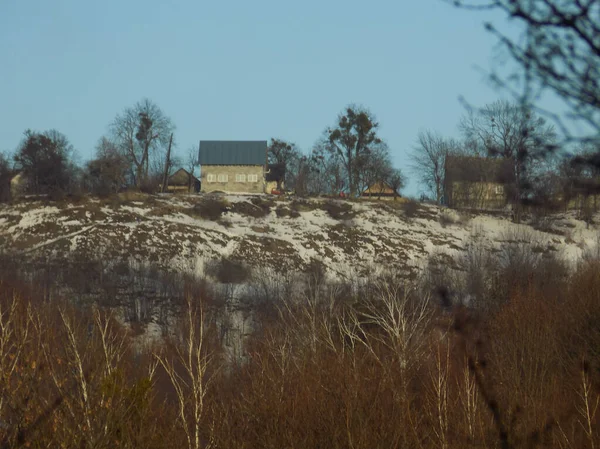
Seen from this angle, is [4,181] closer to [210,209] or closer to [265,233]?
[210,209]

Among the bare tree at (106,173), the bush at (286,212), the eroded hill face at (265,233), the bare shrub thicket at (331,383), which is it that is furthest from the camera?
the bare tree at (106,173)

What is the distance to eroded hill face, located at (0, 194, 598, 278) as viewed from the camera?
4991 cm

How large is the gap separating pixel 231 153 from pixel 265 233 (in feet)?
97.1

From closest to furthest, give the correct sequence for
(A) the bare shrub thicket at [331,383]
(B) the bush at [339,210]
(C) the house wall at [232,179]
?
(A) the bare shrub thicket at [331,383] → (B) the bush at [339,210] → (C) the house wall at [232,179]

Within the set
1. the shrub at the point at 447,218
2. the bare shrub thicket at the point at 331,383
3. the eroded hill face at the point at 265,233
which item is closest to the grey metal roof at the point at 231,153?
the eroded hill face at the point at 265,233

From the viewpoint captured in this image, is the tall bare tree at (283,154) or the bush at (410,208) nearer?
the bush at (410,208)

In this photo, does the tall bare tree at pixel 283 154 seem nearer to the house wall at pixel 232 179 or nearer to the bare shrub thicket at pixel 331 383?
the house wall at pixel 232 179

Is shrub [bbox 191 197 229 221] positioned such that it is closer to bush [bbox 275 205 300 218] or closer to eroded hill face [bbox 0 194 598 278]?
eroded hill face [bbox 0 194 598 278]

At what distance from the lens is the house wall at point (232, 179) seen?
83.4m

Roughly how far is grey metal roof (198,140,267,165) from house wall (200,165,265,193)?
0.51 metres

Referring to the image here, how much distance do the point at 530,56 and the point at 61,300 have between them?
3643 cm

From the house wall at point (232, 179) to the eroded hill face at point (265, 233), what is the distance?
1761cm

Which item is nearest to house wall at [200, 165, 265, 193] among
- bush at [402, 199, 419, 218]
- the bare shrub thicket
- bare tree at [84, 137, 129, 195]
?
bare tree at [84, 137, 129, 195]

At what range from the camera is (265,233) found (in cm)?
5634
